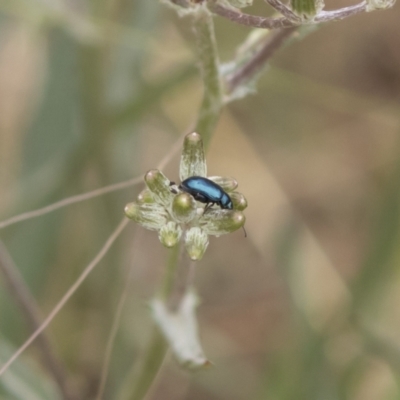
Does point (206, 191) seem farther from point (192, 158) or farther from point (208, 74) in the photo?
point (208, 74)

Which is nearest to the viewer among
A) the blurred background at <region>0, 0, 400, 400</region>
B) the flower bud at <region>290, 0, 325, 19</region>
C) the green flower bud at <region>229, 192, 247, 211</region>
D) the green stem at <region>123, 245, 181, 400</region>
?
the flower bud at <region>290, 0, 325, 19</region>

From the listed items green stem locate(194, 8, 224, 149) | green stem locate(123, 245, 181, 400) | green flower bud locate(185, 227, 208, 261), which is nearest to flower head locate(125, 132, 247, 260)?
green flower bud locate(185, 227, 208, 261)

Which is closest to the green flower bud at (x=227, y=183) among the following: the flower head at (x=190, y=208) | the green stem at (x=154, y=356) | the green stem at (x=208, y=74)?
the flower head at (x=190, y=208)

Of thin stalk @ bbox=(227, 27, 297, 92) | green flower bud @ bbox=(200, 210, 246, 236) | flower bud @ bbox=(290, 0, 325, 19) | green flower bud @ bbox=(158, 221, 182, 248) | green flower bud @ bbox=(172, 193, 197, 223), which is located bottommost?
green flower bud @ bbox=(158, 221, 182, 248)

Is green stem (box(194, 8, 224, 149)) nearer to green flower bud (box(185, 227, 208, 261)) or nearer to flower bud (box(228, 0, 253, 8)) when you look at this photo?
flower bud (box(228, 0, 253, 8))

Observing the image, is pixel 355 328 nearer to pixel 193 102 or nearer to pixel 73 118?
pixel 73 118

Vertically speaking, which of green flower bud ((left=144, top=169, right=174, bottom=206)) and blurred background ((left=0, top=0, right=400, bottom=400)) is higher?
blurred background ((left=0, top=0, right=400, bottom=400))

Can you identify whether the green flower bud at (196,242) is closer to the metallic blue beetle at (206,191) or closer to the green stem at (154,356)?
the metallic blue beetle at (206,191)

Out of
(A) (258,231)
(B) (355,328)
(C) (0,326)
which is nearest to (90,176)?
(C) (0,326)
